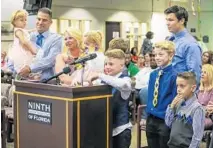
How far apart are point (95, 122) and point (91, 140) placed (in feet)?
0.42

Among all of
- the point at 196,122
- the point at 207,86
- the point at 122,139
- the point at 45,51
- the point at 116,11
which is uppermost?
the point at 116,11

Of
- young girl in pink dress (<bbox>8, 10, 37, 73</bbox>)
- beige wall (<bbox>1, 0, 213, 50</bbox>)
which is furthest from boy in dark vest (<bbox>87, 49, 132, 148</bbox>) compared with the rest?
beige wall (<bbox>1, 0, 213, 50</bbox>)

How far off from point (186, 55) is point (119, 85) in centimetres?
81

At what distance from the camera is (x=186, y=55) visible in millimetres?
3732

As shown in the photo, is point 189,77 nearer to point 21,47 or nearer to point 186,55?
point 186,55

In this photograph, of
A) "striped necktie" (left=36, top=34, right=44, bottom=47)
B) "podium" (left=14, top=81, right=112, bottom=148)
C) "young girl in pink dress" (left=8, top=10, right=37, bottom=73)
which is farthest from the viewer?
"young girl in pink dress" (left=8, top=10, right=37, bottom=73)

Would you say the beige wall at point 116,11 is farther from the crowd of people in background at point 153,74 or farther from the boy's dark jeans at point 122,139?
the boy's dark jeans at point 122,139

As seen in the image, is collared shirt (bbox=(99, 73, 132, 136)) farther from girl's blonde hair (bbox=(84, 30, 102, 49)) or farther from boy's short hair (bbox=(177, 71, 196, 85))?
girl's blonde hair (bbox=(84, 30, 102, 49))

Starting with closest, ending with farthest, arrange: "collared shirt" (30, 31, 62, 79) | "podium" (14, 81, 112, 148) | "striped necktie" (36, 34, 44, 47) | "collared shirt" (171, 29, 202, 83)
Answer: "podium" (14, 81, 112, 148)
"collared shirt" (171, 29, 202, 83)
"collared shirt" (30, 31, 62, 79)
"striped necktie" (36, 34, 44, 47)

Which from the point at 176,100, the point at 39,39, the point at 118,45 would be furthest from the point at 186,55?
the point at 39,39

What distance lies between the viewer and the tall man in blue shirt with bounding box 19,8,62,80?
4094 mm

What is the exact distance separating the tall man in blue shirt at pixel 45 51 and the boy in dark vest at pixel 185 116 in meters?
1.31

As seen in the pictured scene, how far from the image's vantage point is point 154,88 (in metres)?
3.62

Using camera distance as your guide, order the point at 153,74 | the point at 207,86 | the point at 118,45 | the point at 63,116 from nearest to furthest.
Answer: the point at 63,116 → the point at 153,74 → the point at 118,45 → the point at 207,86
